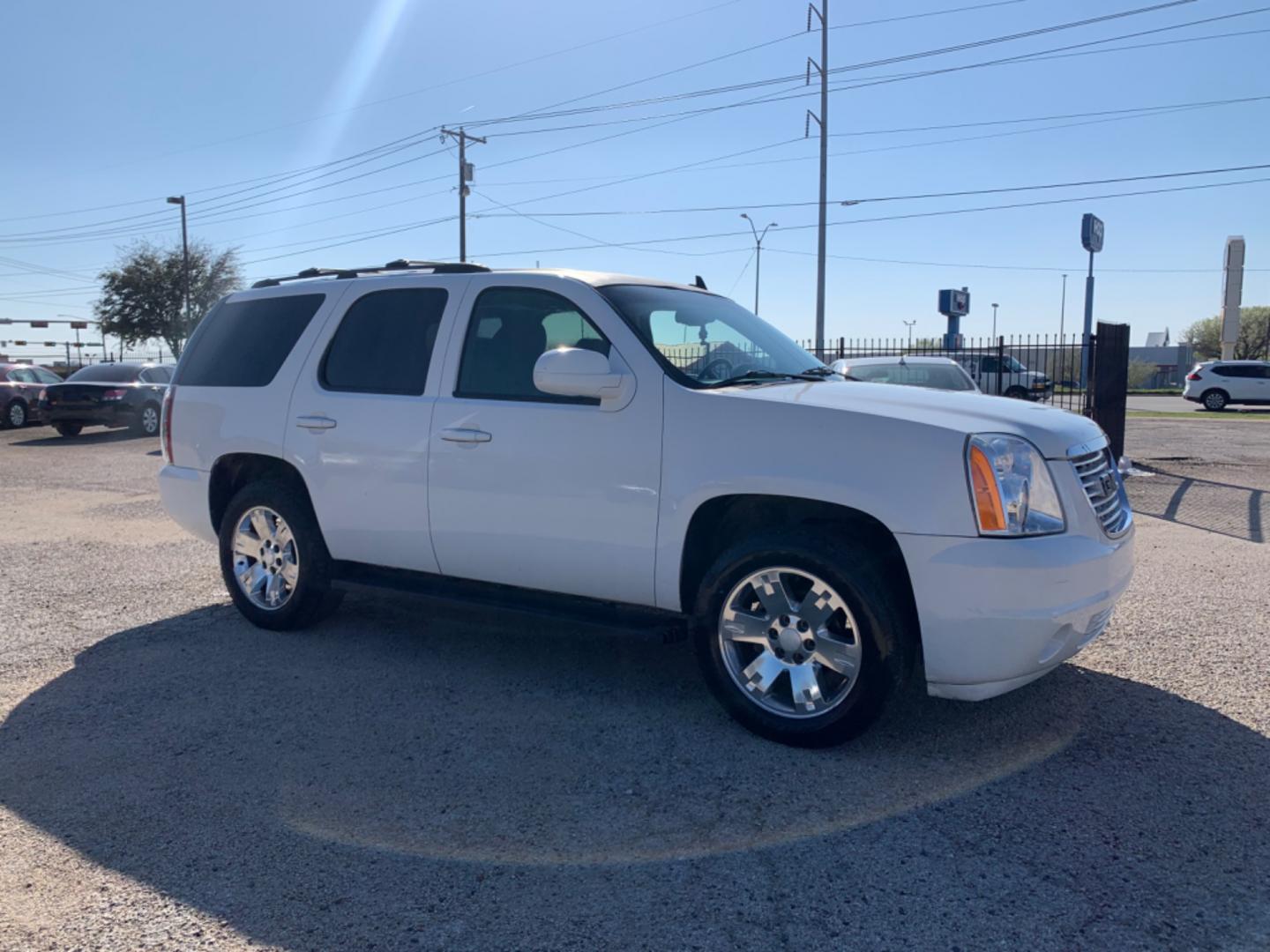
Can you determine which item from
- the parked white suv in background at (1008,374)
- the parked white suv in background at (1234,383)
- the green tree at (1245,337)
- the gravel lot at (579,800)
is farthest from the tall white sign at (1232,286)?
the green tree at (1245,337)

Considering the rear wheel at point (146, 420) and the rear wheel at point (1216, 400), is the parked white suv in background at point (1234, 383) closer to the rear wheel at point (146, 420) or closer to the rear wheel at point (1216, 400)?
the rear wheel at point (1216, 400)

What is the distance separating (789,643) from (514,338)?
2009 mm

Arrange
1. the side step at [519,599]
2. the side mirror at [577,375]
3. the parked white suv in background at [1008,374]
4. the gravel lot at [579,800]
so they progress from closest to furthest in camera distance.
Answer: the gravel lot at [579,800] → the side mirror at [577,375] → the side step at [519,599] → the parked white suv in background at [1008,374]

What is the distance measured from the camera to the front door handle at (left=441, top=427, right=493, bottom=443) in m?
4.69

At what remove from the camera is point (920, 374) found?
12320mm

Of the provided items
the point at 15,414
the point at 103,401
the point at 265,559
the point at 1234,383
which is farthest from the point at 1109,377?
the point at 1234,383

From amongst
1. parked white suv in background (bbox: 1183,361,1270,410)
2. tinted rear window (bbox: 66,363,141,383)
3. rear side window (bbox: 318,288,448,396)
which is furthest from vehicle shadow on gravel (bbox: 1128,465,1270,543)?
parked white suv in background (bbox: 1183,361,1270,410)

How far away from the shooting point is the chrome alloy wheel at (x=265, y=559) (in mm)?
5590

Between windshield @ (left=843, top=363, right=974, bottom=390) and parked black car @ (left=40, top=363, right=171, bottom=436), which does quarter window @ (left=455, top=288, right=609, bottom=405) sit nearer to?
windshield @ (left=843, top=363, right=974, bottom=390)

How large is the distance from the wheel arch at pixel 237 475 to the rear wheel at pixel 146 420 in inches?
Answer: 610

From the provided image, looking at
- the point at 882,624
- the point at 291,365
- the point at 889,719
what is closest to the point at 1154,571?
the point at 889,719

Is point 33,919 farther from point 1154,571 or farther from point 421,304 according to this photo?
point 1154,571

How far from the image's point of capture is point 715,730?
13.8 feet

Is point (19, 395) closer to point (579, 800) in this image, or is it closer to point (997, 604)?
point (579, 800)
